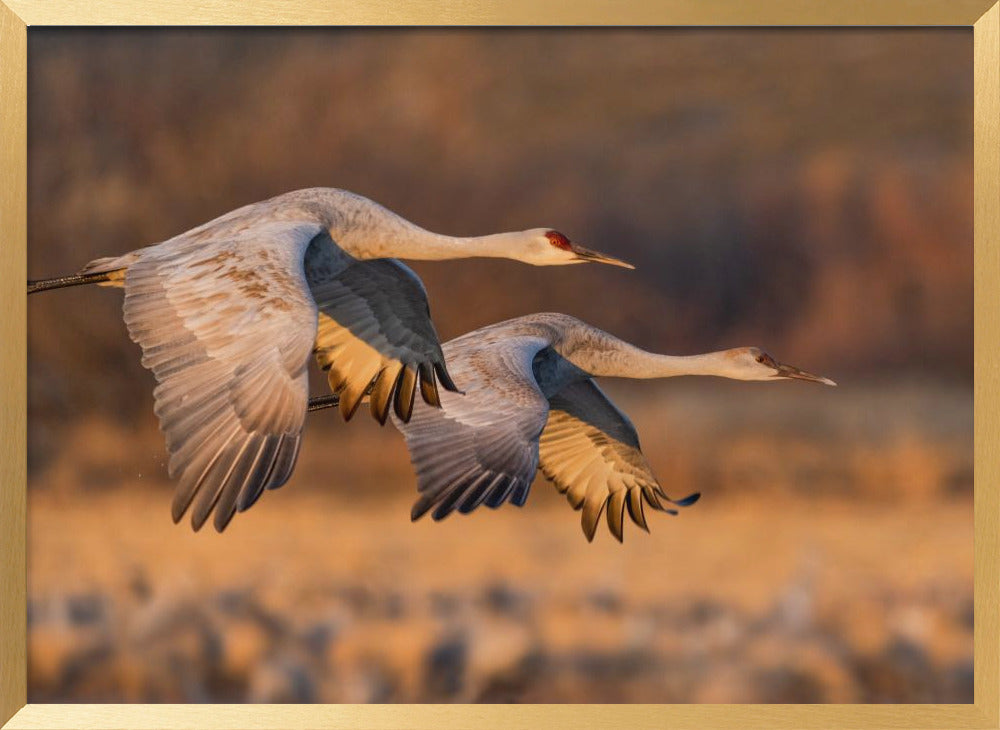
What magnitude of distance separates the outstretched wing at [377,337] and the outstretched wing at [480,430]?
10 centimetres

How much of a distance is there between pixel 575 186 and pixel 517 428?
83cm

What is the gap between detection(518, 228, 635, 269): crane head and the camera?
569 cm

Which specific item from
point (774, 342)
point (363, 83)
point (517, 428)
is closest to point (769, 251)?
point (774, 342)

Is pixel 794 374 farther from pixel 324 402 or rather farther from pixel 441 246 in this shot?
pixel 324 402

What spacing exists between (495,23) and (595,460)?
60.5 inches

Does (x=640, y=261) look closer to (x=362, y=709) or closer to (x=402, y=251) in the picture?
(x=402, y=251)

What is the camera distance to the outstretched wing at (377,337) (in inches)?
217

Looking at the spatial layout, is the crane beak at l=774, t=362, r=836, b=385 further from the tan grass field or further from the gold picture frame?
Result: the gold picture frame

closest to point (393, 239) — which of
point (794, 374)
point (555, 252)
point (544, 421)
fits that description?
point (555, 252)

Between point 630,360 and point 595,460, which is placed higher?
point 630,360

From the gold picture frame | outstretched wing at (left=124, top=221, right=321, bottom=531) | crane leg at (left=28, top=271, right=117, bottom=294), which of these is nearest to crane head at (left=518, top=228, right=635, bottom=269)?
the gold picture frame

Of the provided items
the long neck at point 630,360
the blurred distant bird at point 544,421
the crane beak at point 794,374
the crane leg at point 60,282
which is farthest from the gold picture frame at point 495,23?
the long neck at point 630,360

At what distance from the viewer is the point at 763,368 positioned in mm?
5656

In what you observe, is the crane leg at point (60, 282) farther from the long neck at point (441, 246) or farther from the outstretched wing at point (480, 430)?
the outstretched wing at point (480, 430)
